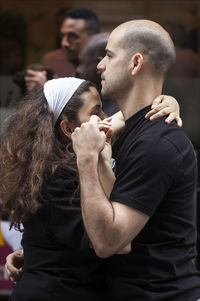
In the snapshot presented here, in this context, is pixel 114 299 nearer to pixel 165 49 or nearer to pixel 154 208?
pixel 154 208

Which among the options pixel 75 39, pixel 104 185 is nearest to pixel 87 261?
pixel 104 185

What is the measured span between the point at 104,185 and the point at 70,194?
0.75ft

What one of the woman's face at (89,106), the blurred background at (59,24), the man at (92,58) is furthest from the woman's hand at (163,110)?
the blurred background at (59,24)

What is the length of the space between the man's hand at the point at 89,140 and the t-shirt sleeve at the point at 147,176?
0.45 feet

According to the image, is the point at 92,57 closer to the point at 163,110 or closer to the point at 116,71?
the point at 116,71

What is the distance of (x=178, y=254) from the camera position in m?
2.75

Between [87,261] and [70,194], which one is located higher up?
[70,194]

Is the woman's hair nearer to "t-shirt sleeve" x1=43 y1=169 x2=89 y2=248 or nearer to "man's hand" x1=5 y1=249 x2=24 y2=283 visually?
"t-shirt sleeve" x1=43 y1=169 x2=89 y2=248

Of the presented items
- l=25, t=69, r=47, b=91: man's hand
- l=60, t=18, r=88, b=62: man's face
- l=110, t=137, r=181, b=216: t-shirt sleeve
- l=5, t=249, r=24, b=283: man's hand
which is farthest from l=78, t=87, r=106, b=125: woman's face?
l=25, t=69, r=47, b=91: man's hand

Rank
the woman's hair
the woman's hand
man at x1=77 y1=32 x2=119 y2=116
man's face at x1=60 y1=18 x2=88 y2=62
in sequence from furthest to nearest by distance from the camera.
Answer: man's face at x1=60 y1=18 x2=88 y2=62 → man at x1=77 y1=32 x2=119 y2=116 → the woman's hair → the woman's hand

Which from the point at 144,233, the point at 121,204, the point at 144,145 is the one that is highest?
the point at 144,145

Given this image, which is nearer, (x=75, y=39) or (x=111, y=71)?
(x=111, y=71)

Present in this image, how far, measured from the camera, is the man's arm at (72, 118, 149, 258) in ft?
8.39

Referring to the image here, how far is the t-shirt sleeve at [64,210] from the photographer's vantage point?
282 centimetres
